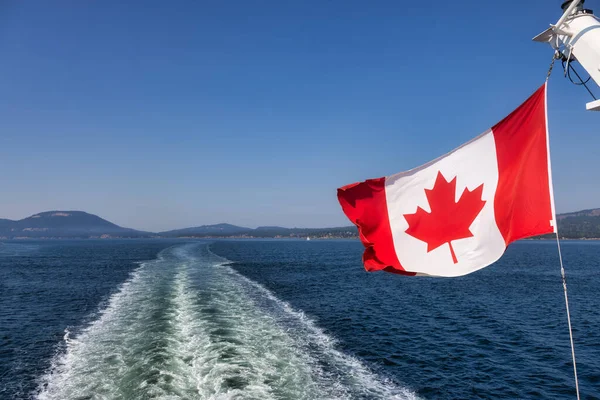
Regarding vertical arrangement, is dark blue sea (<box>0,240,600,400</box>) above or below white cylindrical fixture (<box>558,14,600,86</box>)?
below

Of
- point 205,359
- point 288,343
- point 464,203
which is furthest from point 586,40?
point 288,343

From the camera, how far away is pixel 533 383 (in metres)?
16.4

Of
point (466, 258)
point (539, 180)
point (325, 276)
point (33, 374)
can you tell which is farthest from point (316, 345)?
point (325, 276)

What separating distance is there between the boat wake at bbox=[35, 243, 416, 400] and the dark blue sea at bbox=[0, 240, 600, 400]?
0.24 ft

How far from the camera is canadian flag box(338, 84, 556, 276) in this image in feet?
22.3

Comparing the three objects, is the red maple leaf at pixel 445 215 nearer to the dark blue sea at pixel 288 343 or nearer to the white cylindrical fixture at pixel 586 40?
the white cylindrical fixture at pixel 586 40

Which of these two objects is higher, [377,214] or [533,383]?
[377,214]

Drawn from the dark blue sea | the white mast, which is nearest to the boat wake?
the dark blue sea

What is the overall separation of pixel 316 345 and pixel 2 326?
19771 mm

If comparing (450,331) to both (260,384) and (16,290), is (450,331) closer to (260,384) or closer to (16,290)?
(260,384)

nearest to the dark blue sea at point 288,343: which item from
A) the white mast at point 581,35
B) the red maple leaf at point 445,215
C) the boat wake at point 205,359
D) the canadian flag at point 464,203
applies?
the boat wake at point 205,359

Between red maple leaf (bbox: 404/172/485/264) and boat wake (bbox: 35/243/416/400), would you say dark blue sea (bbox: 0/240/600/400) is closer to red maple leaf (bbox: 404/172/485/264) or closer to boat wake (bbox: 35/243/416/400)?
boat wake (bbox: 35/243/416/400)

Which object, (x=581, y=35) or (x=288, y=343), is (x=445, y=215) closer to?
(x=581, y=35)

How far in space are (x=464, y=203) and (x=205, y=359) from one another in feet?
42.3
